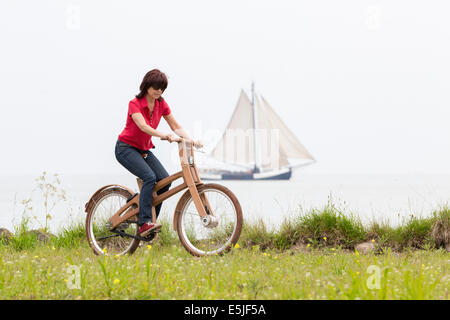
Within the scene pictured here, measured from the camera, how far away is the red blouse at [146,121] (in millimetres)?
6359

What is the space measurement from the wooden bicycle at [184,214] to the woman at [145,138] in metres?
0.15

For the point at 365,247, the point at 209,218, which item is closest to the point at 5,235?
the point at 209,218

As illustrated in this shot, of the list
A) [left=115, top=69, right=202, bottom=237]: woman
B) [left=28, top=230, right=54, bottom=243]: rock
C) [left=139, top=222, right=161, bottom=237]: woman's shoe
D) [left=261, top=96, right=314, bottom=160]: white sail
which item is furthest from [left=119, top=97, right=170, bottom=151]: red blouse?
[left=261, top=96, right=314, bottom=160]: white sail

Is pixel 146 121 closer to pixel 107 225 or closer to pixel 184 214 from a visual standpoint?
pixel 184 214

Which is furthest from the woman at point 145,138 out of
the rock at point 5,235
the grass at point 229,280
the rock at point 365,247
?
the rock at point 5,235

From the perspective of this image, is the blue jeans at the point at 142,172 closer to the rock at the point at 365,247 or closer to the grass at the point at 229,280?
the grass at the point at 229,280

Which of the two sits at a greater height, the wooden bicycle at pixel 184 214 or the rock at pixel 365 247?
the wooden bicycle at pixel 184 214

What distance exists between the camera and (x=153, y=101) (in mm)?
6434

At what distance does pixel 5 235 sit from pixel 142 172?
149 inches

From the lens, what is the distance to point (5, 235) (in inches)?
341

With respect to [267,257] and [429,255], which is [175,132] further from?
[429,255]

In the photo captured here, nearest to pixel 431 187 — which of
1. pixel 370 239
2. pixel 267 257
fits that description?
pixel 370 239
